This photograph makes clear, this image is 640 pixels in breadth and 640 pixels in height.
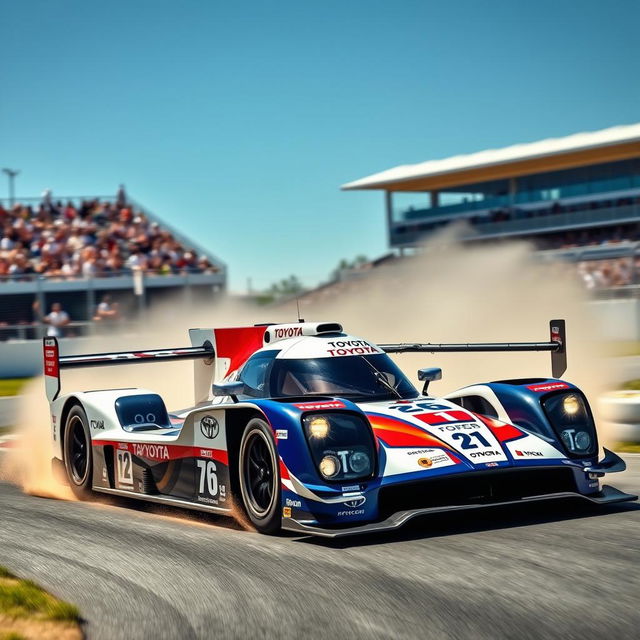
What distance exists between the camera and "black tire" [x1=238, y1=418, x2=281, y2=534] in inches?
251

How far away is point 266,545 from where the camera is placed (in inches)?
241

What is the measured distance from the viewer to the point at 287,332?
8438 mm

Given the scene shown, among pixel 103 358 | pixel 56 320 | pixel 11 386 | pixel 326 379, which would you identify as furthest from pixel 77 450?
pixel 56 320

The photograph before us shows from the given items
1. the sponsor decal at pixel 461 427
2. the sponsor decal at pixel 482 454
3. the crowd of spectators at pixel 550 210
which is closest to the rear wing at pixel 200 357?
the sponsor decal at pixel 461 427

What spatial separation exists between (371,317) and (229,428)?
14792mm

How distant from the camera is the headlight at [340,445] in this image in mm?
6191

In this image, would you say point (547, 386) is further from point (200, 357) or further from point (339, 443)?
point (200, 357)

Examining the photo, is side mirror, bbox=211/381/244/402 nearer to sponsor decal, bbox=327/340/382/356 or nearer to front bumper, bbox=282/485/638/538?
sponsor decal, bbox=327/340/382/356

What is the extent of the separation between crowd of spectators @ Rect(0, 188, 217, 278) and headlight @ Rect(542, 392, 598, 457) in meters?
21.4

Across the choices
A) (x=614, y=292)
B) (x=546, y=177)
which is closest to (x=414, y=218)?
(x=546, y=177)

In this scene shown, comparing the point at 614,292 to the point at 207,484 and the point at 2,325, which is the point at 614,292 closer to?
the point at 2,325

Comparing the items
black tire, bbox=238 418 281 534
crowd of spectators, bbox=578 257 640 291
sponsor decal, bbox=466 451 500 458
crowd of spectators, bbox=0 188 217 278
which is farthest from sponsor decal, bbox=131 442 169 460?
crowd of spectators, bbox=578 257 640 291

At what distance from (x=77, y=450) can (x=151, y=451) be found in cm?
167

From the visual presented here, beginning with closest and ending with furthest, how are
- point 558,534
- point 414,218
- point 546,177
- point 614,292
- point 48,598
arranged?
point 48,598 → point 558,534 → point 614,292 → point 546,177 → point 414,218
